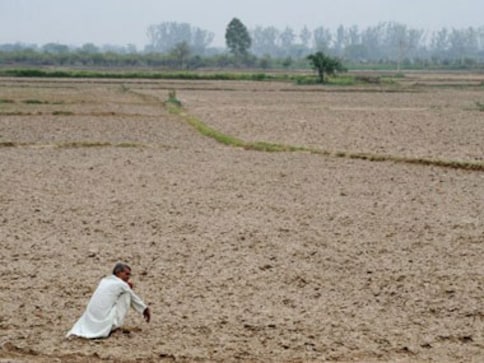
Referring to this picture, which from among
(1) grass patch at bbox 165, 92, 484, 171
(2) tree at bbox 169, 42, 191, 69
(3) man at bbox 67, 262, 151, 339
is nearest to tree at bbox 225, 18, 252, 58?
(2) tree at bbox 169, 42, 191, 69

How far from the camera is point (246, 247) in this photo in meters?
10.6

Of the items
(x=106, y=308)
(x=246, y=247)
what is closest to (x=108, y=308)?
(x=106, y=308)

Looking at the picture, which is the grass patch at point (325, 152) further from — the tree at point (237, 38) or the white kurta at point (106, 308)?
the tree at point (237, 38)

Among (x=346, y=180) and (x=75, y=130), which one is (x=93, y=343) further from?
(x=75, y=130)

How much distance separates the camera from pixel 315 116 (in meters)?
30.4

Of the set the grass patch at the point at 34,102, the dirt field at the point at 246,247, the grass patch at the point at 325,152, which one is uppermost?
the grass patch at the point at 34,102

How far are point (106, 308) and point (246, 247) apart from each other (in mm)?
3611

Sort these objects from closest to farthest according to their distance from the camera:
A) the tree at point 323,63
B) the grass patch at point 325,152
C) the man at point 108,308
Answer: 1. the man at point 108,308
2. the grass patch at point 325,152
3. the tree at point 323,63

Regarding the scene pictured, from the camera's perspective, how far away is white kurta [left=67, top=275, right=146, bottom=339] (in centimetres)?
723

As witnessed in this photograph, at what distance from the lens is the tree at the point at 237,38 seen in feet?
423

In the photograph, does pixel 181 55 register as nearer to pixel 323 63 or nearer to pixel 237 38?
pixel 237 38

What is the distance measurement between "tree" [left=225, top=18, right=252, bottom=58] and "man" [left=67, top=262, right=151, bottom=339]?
12111 cm

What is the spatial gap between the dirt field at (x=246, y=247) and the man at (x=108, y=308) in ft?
0.40

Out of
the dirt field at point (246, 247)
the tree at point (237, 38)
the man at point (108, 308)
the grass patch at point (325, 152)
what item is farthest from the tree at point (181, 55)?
the man at point (108, 308)
